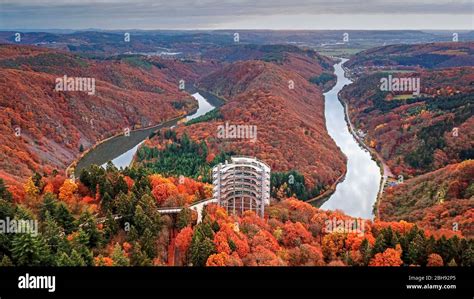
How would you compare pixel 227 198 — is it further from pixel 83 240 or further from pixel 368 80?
pixel 368 80

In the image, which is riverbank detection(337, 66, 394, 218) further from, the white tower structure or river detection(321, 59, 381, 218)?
the white tower structure

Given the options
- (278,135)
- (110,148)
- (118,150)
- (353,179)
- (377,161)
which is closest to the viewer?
(353,179)

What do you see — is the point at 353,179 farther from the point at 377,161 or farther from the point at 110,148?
the point at 110,148

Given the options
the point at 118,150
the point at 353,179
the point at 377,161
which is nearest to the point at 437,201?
the point at 353,179

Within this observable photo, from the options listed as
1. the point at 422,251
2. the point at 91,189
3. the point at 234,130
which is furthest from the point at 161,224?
the point at 234,130

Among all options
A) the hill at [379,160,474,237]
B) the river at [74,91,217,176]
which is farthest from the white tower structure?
the river at [74,91,217,176]

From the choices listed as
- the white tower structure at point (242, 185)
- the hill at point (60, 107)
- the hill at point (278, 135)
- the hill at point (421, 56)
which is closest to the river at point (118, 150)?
the hill at point (60, 107)
